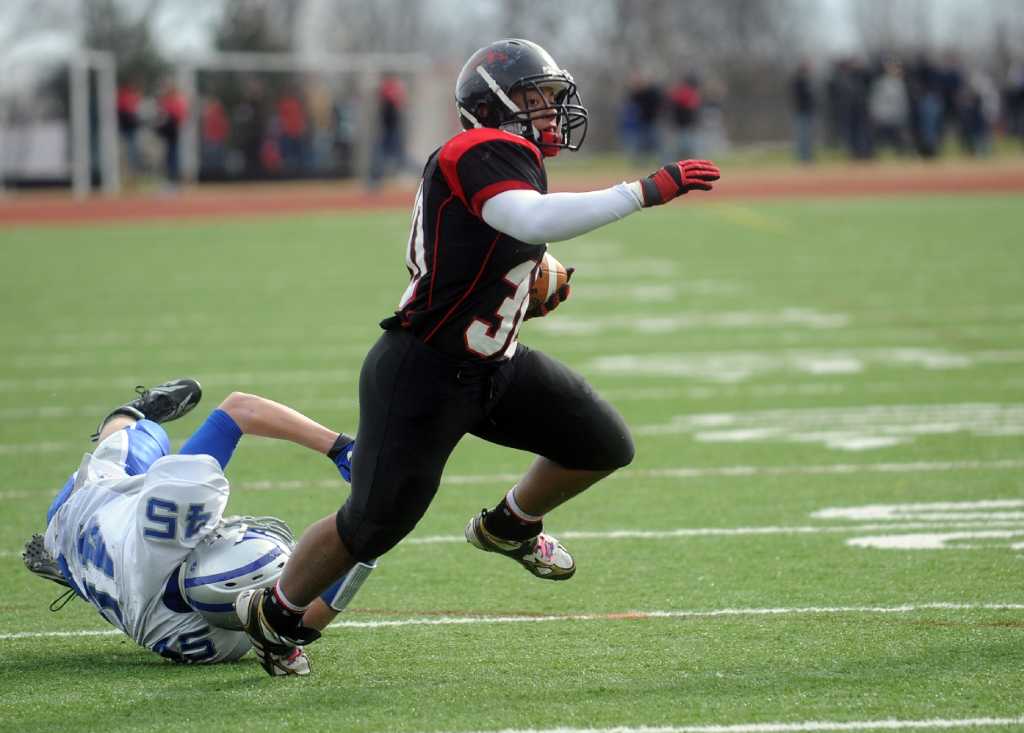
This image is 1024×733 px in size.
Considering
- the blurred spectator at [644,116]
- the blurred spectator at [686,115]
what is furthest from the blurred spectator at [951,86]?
the blurred spectator at [644,116]

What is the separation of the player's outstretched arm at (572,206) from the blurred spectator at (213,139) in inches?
1051

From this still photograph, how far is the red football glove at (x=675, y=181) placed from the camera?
13.6ft

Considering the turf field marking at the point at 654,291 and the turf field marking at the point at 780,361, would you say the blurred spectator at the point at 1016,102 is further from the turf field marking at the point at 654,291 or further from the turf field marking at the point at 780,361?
the turf field marking at the point at 780,361

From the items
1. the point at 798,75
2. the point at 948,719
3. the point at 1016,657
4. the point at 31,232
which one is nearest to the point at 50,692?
the point at 948,719

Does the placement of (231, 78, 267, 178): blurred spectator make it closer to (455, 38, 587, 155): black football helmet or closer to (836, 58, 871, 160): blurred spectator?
(836, 58, 871, 160): blurred spectator

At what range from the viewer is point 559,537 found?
20.6 ft

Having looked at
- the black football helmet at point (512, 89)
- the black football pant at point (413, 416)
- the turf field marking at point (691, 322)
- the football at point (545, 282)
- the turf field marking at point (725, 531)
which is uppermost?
the black football helmet at point (512, 89)

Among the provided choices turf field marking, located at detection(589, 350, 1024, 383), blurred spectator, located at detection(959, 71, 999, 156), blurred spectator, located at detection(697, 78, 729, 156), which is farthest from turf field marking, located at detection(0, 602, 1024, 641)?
blurred spectator, located at detection(959, 71, 999, 156)

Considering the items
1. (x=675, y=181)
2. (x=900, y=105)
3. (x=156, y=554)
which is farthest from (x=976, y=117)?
(x=156, y=554)

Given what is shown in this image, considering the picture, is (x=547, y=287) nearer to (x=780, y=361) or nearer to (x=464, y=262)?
(x=464, y=262)

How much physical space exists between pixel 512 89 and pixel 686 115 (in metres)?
25.3

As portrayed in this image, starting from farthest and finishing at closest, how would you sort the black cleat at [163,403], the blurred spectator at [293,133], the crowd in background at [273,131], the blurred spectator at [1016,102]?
1. the blurred spectator at [1016,102]
2. the blurred spectator at [293,133]
3. the crowd in background at [273,131]
4. the black cleat at [163,403]

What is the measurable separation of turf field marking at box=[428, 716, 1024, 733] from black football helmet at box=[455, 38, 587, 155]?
1.67 metres

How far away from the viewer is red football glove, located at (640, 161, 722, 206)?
4.15 m
